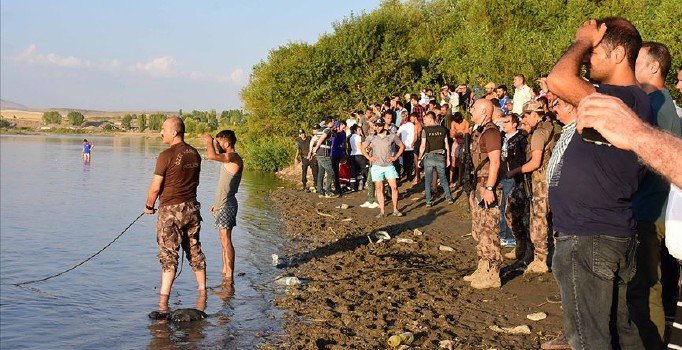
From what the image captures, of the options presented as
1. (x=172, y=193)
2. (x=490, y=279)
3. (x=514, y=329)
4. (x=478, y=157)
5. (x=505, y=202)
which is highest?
(x=478, y=157)

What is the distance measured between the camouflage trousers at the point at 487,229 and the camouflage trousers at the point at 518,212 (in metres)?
1.96

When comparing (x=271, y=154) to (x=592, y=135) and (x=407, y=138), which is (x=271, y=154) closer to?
(x=407, y=138)

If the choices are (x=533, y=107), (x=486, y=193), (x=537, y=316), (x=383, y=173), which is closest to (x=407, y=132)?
(x=383, y=173)

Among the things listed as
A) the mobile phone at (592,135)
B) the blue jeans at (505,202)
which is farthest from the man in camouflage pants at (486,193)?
the mobile phone at (592,135)

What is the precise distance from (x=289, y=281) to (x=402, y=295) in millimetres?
1989

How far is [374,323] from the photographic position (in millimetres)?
7594

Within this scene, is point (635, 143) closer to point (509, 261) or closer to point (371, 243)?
point (509, 261)

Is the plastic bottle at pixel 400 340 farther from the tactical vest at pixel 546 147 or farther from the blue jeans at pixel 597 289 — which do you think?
the tactical vest at pixel 546 147

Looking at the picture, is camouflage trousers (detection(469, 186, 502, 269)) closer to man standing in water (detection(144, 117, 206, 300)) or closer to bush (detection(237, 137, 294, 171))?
man standing in water (detection(144, 117, 206, 300))

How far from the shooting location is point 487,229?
836cm

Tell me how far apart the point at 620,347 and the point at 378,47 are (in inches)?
1380

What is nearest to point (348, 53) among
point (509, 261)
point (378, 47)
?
point (378, 47)

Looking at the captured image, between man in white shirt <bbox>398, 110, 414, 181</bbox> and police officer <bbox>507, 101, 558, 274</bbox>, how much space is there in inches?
352

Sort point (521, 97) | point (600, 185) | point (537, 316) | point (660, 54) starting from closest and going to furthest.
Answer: point (600, 185), point (660, 54), point (537, 316), point (521, 97)
